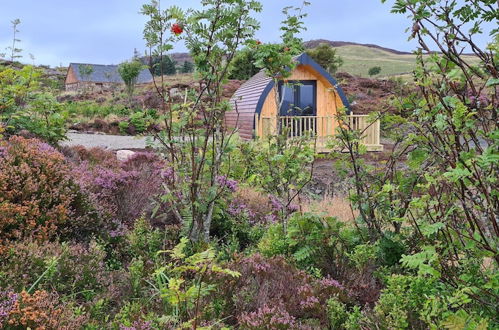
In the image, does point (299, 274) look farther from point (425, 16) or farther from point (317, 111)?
point (317, 111)

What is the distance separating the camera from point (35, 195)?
364 centimetres

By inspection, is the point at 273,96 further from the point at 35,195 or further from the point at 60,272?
the point at 60,272

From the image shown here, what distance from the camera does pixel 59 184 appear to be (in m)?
3.90

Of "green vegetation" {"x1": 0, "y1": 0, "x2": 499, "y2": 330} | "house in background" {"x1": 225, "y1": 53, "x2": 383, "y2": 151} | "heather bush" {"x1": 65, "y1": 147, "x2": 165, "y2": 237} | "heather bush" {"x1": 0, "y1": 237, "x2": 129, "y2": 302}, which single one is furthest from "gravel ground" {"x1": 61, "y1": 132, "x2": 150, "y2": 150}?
"heather bush" {"x1": 0, "y1": 237, "x2": 129, "y2": 302}

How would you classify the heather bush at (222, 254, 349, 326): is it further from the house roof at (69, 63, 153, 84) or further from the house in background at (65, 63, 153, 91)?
the house roof at (69, 63, 153, 84)

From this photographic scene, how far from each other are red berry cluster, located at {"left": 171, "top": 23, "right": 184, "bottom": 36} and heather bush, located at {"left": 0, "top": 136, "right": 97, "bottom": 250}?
65.3 inches

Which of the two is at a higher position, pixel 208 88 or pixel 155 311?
A: pixel 208 88

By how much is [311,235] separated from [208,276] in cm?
88

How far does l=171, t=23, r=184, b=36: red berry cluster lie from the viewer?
354 cm

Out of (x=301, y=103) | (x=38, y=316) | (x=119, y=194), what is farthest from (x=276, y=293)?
(x=301, y=103)

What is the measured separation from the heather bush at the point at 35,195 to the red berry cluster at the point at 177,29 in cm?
166

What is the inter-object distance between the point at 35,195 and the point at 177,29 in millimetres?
1804

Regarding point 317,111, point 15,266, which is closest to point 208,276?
point 15,266

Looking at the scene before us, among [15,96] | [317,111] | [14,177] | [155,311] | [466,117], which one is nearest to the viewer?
[466,117]
